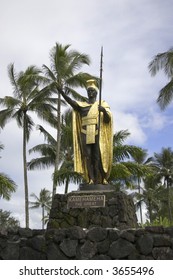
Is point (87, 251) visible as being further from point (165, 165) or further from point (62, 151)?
point (165, 165)

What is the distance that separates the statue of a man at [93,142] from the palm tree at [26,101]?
1156 centimetres

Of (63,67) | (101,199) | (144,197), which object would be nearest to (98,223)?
(101,199)

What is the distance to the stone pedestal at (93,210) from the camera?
385 inches

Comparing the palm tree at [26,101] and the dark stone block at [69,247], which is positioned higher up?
the palm tree at [26,101]

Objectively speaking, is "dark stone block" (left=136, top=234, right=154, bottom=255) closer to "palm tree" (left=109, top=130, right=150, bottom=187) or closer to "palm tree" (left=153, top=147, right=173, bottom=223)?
"palm tree" (left=109, top=130, right=150, bottom=187)

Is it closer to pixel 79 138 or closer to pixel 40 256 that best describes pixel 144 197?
pixel 79 138

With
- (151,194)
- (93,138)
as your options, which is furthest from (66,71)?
(151,194)

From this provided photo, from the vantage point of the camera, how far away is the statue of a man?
10.7 metres

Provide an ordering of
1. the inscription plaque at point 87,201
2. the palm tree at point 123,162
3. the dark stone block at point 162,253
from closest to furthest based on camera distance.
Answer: the dark stone block at point 162,253 → the inscription plaque at point 87,201 → the palm tree at point 123,162

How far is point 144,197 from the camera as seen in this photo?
1567 inches

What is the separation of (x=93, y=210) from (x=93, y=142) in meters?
1.70

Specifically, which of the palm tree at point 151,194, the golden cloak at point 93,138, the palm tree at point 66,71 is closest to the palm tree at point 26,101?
the palm tree at point 66,71

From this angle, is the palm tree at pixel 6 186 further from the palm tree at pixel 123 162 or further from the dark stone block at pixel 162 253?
the dark stone block at pixel 162 253

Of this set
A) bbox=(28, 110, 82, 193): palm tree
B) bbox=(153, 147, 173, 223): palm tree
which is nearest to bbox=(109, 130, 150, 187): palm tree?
bbox=(28, 110, 82, 193): palm tree
